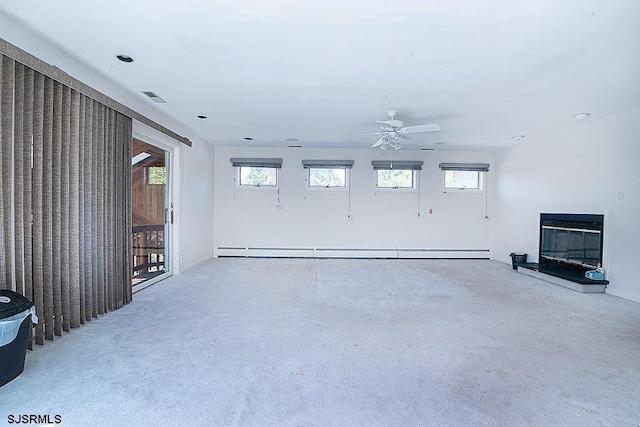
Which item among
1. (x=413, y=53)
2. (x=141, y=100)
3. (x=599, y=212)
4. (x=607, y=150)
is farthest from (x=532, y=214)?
(x=141, y=100)

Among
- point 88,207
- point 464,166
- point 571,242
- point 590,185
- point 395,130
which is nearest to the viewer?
point 88,207

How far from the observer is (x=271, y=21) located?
2.24 meters

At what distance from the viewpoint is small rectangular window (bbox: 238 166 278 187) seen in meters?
7.25

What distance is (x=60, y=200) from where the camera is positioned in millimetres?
2713

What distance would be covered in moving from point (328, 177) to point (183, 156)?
3196 millimetres

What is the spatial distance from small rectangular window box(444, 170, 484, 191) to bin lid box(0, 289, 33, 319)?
727 centimetres

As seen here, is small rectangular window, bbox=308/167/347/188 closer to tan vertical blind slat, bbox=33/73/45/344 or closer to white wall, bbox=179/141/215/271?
white wall, bbox=179/141/215/271

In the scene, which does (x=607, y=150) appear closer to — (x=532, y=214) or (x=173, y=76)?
(x=532, y=214)

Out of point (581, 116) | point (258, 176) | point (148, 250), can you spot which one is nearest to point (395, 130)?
point (581, 116)

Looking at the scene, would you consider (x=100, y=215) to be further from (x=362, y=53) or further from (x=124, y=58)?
(x=362, y=53)

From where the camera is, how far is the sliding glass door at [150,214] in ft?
14.4

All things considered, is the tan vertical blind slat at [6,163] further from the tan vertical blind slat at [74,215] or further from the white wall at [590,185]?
the white wall at [590,185]

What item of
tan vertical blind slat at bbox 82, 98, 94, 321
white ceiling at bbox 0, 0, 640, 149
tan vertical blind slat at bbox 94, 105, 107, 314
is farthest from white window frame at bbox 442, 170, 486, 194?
tan vertical blind slat at bbox 82, 98, 94, 321

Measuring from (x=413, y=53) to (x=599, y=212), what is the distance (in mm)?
4062
